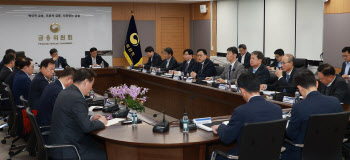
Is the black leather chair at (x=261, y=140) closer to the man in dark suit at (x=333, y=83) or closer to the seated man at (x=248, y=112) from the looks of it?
the seated man at (x=248, y=112)

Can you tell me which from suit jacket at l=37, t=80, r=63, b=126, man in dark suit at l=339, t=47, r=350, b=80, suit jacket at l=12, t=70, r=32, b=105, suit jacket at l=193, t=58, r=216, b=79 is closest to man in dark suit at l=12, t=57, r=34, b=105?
suit jacket at l=12, t=70, r=32, b=105

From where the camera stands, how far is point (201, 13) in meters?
11.8

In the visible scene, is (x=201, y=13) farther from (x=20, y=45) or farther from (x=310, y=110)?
(x=310, y=110)

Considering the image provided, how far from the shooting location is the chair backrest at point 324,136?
2773 mm

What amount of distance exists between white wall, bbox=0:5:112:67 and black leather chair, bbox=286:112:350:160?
886 centimetres

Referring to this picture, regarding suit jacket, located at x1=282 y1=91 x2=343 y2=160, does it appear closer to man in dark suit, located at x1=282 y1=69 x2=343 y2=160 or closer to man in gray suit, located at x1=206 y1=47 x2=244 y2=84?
man in dark suit, located at x1=282 y1=69 x2=343 y2=160

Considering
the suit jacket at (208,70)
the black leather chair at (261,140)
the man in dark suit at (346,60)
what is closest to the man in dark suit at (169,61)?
the suit jacket at (208,70)

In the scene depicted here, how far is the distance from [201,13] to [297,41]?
12.5 feet

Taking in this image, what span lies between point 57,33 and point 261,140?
9.08 m

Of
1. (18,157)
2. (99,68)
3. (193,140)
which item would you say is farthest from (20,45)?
(193,140)

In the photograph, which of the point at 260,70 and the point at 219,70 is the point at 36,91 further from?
the point at 219,70

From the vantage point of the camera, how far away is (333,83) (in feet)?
14.5

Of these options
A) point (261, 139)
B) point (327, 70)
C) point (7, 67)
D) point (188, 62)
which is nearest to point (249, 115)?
point (261, 139)

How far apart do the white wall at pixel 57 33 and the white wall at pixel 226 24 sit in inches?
123
